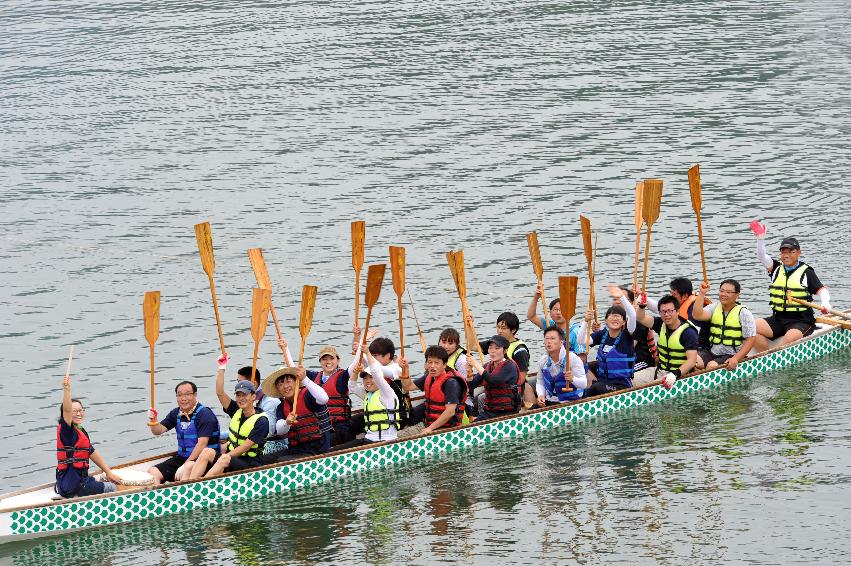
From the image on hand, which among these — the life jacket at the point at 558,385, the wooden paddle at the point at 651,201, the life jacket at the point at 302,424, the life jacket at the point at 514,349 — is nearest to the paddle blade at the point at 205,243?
the life jacket at the point at 302,424

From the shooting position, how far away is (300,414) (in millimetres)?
14820

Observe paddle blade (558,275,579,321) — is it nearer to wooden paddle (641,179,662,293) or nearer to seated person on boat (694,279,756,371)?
wooden paddle (641,179,662,293)

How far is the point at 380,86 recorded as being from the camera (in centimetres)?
3369

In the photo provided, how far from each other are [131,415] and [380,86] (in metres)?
17.5

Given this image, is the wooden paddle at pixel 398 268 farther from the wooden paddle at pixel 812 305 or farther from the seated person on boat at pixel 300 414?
the wooden paddle at pixel 812 305

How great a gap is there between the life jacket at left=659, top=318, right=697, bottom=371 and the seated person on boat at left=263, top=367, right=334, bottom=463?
4.52m

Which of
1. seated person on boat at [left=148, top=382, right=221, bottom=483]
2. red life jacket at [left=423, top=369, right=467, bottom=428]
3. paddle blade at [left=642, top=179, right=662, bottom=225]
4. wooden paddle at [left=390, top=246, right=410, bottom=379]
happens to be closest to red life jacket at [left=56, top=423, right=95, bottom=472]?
seated person on boat at [left=148, top=382, right=221, bottom=483]

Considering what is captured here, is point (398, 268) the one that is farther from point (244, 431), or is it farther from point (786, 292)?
point (786, 292)

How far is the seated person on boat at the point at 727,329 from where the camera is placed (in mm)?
17219

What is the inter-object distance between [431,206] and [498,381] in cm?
1065

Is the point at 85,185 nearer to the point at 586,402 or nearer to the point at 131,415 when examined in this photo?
the point at 131,415

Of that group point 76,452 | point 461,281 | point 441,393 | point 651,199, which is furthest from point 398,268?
point 76,452

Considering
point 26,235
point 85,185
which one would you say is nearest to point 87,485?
point 26,235

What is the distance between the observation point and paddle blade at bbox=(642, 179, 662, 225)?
17752 mm
